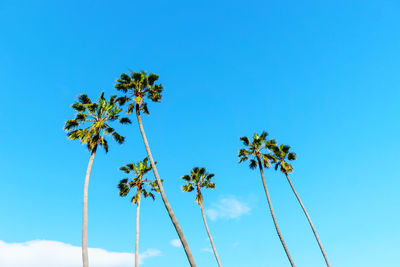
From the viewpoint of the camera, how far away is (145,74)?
2448 cm

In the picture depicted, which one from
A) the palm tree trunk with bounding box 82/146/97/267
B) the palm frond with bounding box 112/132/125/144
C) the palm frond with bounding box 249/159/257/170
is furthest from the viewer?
the palm frond with bounding box 249/159/257/170

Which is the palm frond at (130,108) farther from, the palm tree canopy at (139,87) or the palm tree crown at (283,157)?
the palm tree crown at (283,157)

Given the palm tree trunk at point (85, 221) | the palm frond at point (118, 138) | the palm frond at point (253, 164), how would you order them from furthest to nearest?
the palm frond at point (253, 164) → the palm frond at point (118, 138) → the palm tree trunk at point (85, 221)

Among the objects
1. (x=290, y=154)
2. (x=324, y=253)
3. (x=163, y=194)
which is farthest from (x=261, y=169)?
(x=163, y=194)

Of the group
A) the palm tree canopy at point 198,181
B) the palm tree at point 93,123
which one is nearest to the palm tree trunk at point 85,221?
the palm tree at point 93,123

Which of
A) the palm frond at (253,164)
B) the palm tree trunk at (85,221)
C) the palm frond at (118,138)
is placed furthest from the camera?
the palm frond at (253,164)

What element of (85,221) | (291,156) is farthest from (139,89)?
(291,156)

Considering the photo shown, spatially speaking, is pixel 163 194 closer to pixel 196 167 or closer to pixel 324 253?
pixel 196 167

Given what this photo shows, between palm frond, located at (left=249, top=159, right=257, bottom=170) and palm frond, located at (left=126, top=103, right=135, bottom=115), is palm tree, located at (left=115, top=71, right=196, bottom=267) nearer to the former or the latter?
palm frond, located at (left=126, top=103, right=135, bottom=115)

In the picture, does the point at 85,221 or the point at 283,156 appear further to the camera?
the point at 283,156

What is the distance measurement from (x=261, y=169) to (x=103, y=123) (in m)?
19.5

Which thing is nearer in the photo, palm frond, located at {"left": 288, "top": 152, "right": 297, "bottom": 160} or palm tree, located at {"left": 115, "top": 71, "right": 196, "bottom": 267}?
palm tree, located at {"left": 115, "top": 71, "right": 196, "bottom": 267}

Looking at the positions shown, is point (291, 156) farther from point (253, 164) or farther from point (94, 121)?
point (94, 121)

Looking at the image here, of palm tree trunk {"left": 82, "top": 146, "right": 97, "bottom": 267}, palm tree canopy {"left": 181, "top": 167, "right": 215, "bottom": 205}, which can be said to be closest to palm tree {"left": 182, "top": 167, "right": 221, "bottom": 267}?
palm tree canopy {"left": 181, "top": 167, "right": 215, "bottom": 205}
